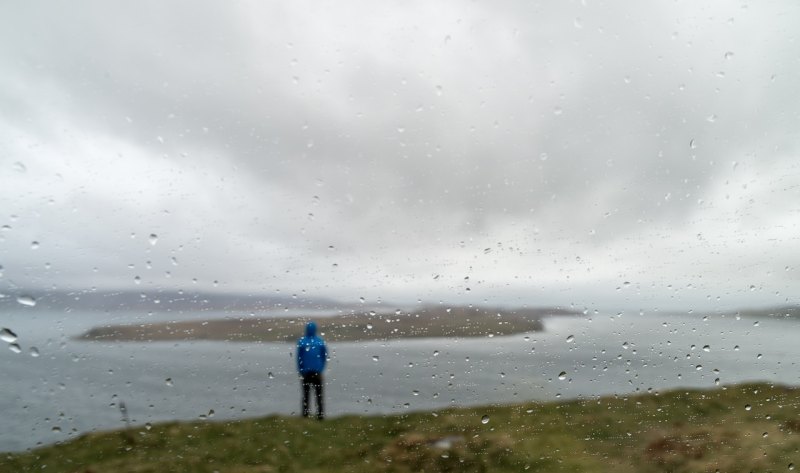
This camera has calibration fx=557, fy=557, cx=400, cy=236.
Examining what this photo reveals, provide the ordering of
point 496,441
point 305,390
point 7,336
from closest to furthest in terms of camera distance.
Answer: point 7,336 → point 305,390 → point 496,441

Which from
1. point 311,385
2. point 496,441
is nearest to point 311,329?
point 311,385

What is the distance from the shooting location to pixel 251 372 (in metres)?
3.49

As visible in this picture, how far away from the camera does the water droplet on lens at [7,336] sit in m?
2.99

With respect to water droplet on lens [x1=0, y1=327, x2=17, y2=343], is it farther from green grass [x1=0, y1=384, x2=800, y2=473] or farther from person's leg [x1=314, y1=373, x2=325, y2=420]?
person's leg [x1=314, y1=373, x2=325, y2=420]

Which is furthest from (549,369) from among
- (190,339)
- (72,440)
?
(72,440)

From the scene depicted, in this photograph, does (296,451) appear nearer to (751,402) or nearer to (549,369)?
(549,369)

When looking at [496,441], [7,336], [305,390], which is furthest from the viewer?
[496,441]

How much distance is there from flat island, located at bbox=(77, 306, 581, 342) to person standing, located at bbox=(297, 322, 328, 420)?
0.17ft

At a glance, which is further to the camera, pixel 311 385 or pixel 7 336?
pixel 311 385

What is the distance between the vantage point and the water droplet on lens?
9.80 feet

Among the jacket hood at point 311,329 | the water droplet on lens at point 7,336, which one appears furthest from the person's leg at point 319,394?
the water droplet on lens at point 7,336

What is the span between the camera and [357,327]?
3609 mm

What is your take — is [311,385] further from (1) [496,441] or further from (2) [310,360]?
(1) [496,441]

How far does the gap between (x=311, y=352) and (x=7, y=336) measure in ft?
5.41
